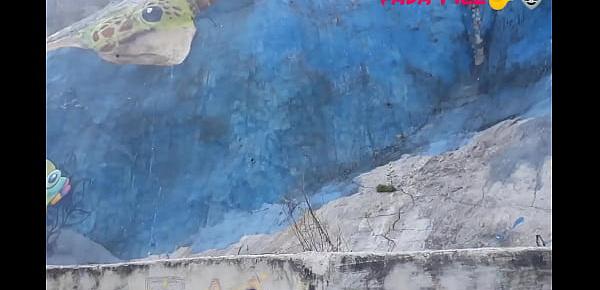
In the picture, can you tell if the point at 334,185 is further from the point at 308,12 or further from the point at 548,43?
the point at 548,43

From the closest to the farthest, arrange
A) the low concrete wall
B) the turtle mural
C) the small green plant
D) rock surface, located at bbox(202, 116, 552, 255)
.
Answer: the low concrete wall, rock surface, located at bbox(202, 116, 552, 255), the small green plant, the turtle mural

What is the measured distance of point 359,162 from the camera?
192 inches

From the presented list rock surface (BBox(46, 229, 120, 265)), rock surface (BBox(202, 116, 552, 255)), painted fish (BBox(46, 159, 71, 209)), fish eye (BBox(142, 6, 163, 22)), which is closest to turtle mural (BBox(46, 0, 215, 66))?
fish eye (BBox(142, 6, 163, 22))

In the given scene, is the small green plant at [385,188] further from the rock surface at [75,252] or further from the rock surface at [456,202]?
the rock surface at [75,252]

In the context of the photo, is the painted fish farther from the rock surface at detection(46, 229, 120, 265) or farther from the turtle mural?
A: the turtle mural

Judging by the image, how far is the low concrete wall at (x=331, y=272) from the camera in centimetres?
457

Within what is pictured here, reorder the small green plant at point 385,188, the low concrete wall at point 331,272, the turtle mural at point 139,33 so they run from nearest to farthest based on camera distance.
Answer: the low concrete wall at point 331,272
the small green plant at point 385,188
the turtle mural at point 139,33

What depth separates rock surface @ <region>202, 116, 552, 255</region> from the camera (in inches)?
185

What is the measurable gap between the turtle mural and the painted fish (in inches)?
34.1

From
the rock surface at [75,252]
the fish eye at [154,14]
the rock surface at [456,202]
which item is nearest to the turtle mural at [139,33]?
the fish eye at [154,14]

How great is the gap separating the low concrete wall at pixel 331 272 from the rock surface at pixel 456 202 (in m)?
0.09

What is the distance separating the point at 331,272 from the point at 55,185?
2044 mm

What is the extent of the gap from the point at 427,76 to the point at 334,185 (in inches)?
39.8

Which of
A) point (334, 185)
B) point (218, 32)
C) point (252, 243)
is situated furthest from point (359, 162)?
point (218, 32)
